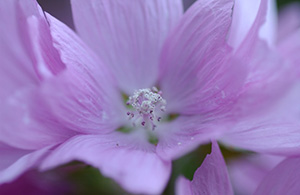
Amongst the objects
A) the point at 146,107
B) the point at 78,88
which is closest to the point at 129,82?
the point at 146,107

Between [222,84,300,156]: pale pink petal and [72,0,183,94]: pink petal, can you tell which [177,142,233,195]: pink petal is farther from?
[72,0,183,94]: pink petal

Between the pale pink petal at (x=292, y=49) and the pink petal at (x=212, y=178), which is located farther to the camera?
the pale pink petal at (x=292, y=49)

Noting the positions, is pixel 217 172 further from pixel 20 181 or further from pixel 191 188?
pixel 20 181

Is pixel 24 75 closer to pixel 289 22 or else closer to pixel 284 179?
pixel 284 179

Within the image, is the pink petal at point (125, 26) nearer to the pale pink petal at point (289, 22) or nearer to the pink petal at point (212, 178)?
the pink petal at point (212, 178)

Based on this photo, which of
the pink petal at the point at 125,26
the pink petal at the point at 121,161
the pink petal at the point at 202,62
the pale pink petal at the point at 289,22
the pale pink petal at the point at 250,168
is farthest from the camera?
the pale pink petal at the point at 289,22

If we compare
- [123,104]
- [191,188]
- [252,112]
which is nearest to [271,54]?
[252,112]

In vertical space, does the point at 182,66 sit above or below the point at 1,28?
above

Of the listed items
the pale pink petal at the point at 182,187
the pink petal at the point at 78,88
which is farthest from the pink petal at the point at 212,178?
the pink petal at the point at 78,88
